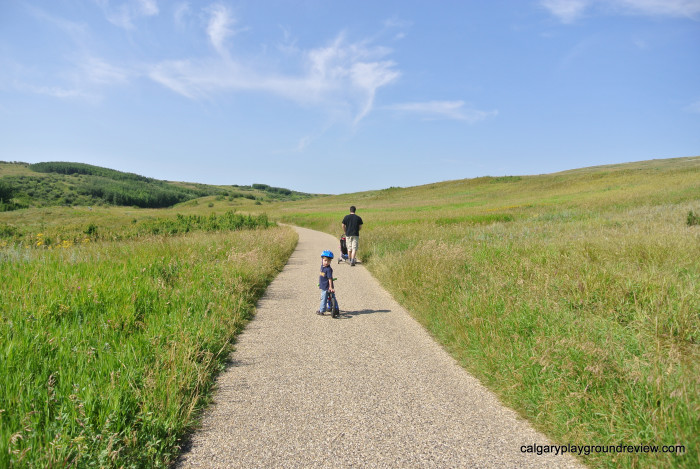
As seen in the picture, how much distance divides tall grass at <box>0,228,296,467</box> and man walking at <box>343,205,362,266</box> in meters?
6.22

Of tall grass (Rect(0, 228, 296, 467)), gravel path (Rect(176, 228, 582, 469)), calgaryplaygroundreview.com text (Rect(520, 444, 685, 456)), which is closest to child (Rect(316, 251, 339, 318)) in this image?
gravel path (Rect(176, 228, 582, 469))

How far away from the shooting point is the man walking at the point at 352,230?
1319 centimetres

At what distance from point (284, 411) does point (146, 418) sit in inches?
45.2

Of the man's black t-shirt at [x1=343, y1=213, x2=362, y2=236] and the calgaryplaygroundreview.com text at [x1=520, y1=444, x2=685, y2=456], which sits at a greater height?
the man's black t-shirt at [x1=343, y1=213, x2=362, y2=236]

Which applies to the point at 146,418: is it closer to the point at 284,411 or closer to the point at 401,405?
the point at 284,411

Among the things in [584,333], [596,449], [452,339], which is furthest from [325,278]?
[596,449]

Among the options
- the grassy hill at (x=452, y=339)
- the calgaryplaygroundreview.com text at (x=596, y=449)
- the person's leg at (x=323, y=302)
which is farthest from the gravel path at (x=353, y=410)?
the person's leg at (x=323, y=302)

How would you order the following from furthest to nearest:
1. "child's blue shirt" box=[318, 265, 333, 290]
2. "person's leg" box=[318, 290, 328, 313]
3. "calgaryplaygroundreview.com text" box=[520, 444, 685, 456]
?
1. "child's blue shirt" box=[318, 265, 333, 290]
2. "person's leg" box=[318, 290, 328, 313]
3. "calgaryplaygroundreview.com text" box=[520, 444, 685, 456]

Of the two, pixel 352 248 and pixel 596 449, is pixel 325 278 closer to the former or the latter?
pixel 596 449

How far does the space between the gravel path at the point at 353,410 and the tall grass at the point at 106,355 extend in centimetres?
34

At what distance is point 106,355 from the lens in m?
3.67

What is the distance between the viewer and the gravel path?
104 inches

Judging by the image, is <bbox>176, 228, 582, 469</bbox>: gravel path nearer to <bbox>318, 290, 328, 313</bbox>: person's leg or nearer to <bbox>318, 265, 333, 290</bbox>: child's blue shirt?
<bbox>318, 290, 328, 313</bbox>: person's leg

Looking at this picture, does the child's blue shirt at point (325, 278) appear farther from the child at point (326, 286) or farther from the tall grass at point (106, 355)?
the tall grass at point (106, 355)
